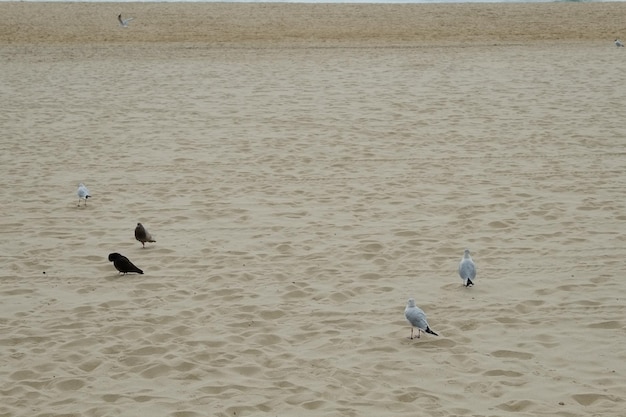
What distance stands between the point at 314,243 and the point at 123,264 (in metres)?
Answer: 2.15

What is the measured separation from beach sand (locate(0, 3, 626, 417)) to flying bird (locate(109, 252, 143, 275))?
136mm

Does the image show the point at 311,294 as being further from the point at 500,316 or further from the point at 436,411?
the point at 436,411

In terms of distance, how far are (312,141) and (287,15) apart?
23661 millimetres

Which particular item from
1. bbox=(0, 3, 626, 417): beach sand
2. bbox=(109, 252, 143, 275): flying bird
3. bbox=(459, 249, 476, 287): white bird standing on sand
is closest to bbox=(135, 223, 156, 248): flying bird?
bbox=(0, 3, 626, 417): beach sand

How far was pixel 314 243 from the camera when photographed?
28.9 ft

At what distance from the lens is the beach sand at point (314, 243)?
5.78m

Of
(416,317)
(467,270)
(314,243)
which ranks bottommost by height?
(416,317)

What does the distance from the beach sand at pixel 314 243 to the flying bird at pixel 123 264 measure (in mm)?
136

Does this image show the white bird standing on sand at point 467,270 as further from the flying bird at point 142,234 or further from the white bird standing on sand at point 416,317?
the flying bird at point 142,234

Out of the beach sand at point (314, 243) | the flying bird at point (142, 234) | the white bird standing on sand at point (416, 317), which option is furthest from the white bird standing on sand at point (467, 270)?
the flying bird at point (142, 234)

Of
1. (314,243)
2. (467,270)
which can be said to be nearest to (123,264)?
(314,243)

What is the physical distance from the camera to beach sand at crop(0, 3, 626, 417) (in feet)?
19.0

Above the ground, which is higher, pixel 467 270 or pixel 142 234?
pixel 142 234

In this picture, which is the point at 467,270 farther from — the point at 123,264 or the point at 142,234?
the point at 142,234
